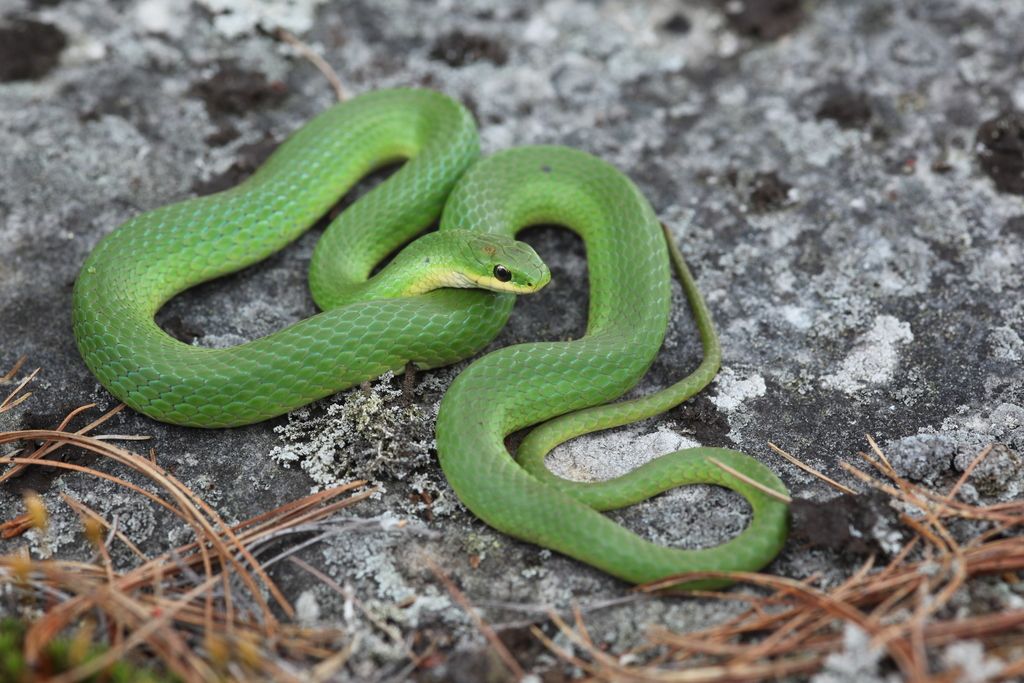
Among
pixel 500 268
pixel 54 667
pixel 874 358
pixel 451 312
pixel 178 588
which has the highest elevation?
pixel 500 268

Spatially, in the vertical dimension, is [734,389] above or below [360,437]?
above

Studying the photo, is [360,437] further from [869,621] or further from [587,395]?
[869,621]

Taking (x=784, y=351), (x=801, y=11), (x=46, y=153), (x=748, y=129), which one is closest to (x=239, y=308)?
(x=46, y=153)

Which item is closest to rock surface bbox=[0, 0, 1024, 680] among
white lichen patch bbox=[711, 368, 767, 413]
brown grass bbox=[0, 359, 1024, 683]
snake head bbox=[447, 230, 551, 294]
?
white lichen patch bbox=[711, 368, 767, 413]

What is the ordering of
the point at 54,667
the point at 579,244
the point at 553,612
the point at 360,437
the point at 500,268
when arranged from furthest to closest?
1. the point at 579,244
2. the point at 500,268
3. the point at 360,437
4. the point at 553,612
5. the point at 54,667

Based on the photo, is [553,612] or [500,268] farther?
[500,268]

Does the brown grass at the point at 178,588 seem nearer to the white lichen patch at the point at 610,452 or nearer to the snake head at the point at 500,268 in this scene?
the white lichen patch at the point at 610,452

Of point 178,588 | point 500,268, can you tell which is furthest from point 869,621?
point 178,588

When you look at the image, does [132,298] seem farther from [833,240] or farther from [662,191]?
[833,240]

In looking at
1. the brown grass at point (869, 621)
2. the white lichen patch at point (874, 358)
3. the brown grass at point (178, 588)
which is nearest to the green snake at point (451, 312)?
the brown grass at point (869, 621)
